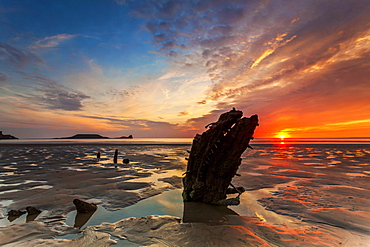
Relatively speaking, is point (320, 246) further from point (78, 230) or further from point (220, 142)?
point (78, 230)

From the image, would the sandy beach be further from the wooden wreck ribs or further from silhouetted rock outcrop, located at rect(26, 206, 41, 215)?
the wooden wreck ribs

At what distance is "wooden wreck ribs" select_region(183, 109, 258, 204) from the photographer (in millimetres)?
8445

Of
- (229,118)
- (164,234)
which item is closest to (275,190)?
(229,118)

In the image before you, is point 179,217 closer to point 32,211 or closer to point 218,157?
point 218,157

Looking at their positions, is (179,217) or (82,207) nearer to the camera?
(179,217)

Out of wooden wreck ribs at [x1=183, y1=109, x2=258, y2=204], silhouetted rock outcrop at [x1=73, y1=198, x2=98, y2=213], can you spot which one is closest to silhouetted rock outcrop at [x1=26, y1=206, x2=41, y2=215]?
silhouetted rock outcrop at [x1=73, y1=198, x2=98, y2=213]

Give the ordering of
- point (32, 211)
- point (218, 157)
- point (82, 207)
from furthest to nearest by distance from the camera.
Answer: point (218, 157), point (82, 207), point (32, 211)

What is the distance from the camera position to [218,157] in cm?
896

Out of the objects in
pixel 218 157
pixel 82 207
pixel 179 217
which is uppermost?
pixel 218 157

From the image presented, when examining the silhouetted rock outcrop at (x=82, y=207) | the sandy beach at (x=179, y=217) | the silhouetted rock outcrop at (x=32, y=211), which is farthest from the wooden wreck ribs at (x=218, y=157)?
the silhouetted rock outcrop at (x=32, y=211)

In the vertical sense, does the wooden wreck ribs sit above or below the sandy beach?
above

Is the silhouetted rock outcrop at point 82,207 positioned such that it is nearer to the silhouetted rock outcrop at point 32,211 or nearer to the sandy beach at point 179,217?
the sandy beach at point 179,217

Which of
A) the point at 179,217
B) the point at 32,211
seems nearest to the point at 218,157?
the point at 179,217

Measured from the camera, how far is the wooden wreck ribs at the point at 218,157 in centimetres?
845
